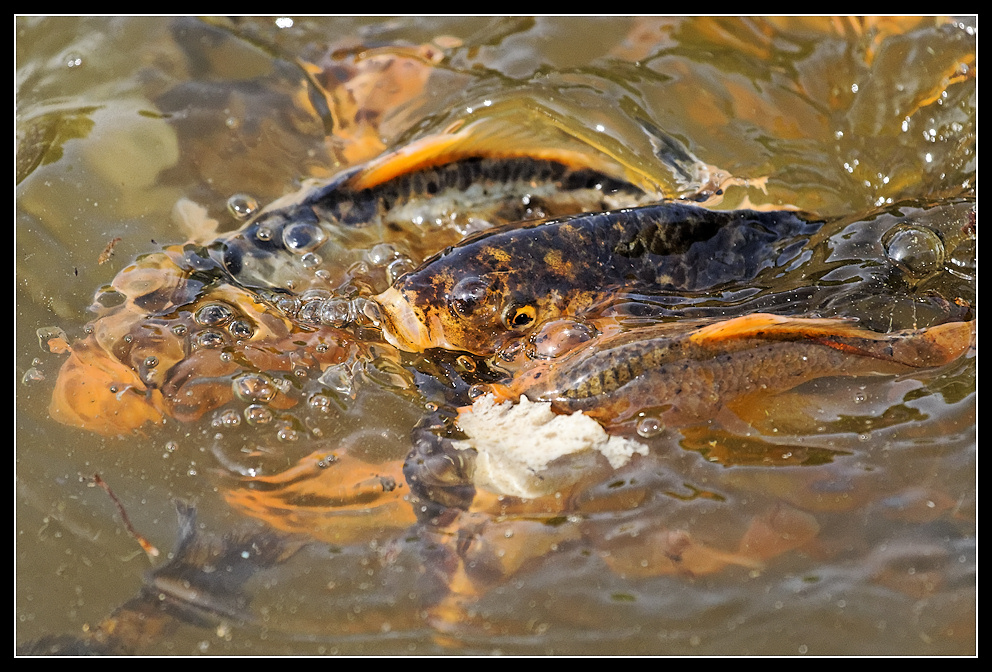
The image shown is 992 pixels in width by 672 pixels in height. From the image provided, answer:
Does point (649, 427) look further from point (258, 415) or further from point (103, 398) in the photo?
point (103, 398)

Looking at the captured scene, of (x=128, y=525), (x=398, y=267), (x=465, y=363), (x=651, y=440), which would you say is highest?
A: (x=398, y=267)

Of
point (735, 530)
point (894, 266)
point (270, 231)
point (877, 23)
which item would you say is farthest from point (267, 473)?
point (877, 23)

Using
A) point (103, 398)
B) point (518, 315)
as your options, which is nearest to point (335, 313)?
point (518, 315)

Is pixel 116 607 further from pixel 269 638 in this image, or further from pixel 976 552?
pixel 976 552

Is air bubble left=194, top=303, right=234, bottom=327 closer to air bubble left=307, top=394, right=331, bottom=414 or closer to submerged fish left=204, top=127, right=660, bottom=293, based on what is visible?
submerged fish left=204, top=127, right=660, bottom=293

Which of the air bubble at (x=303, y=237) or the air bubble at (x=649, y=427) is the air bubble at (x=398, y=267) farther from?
the air bubble at (x=649, y=427)

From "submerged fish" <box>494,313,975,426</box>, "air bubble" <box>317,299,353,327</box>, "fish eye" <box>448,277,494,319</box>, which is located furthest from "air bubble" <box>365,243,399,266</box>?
"submerged fish" <box>494,313,975,426</box>
